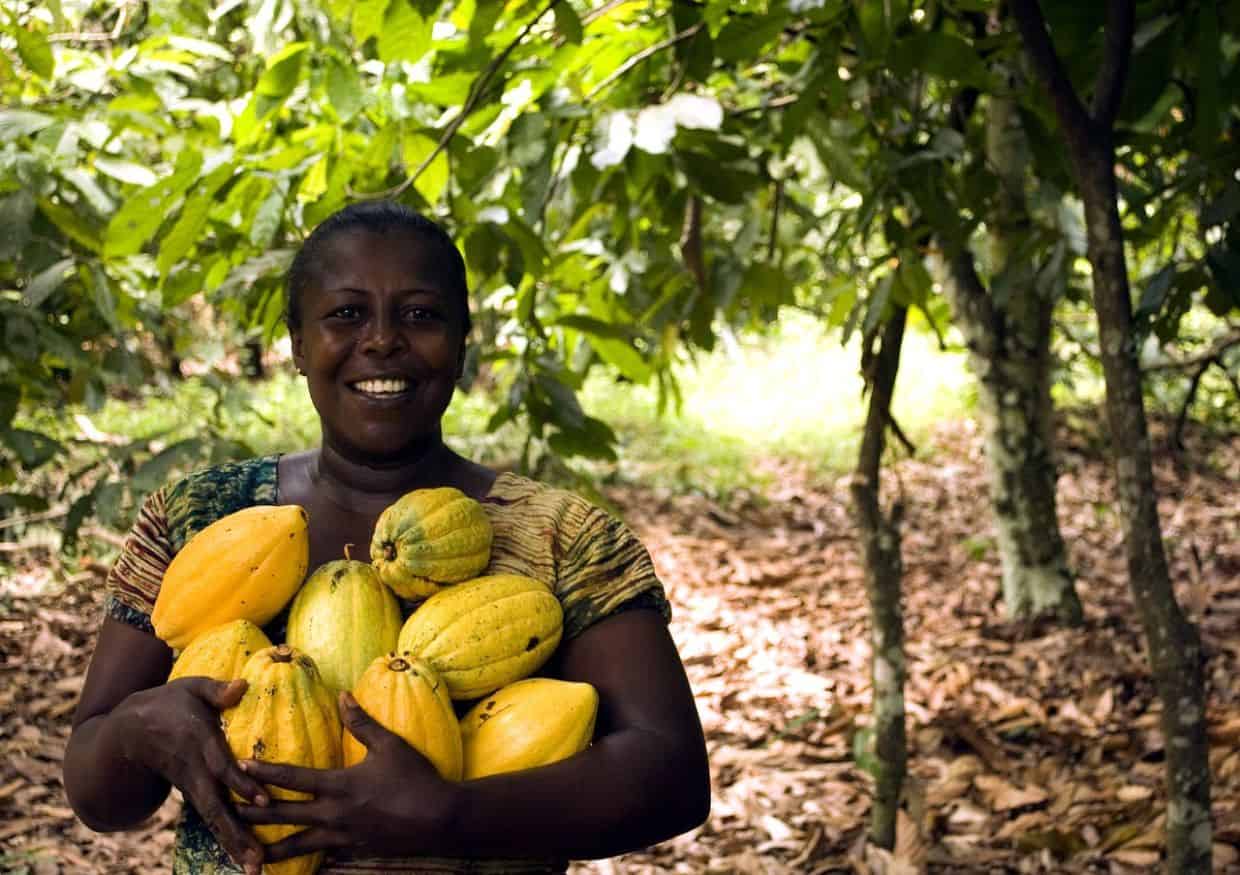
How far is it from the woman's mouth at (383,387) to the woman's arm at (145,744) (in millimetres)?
337

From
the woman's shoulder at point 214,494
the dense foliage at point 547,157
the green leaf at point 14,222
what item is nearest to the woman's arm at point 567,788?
the woman's shoulder at point 214,494

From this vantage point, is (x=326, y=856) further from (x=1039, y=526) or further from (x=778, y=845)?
(x=1039, y=526)

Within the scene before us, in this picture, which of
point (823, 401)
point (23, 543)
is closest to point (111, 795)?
point (23, 543)

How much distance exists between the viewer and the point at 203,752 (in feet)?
3.44

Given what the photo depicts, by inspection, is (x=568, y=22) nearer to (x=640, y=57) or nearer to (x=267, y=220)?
(x=640, y=57)

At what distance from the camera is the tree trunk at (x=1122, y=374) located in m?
1.86

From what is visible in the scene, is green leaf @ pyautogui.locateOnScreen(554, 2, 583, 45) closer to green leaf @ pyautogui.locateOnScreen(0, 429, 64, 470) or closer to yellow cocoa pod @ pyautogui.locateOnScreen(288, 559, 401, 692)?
yellow cocoa pod @ pyautogui.locateOnScreen(288, 559, 401, 692)

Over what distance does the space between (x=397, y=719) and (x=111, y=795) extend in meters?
0.36

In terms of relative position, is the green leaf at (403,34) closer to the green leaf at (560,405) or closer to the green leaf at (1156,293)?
the green leaf at (560,405)

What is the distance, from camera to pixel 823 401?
9.36 metres

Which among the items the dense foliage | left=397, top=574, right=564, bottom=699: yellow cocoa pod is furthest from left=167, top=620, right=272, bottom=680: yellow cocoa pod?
the dense foliage

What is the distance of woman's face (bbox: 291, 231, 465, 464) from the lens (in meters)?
1.32

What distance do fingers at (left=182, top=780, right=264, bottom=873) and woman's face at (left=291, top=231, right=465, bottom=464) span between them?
16.6 inches

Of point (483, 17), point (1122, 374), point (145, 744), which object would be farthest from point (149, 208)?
point (1122, 374)
